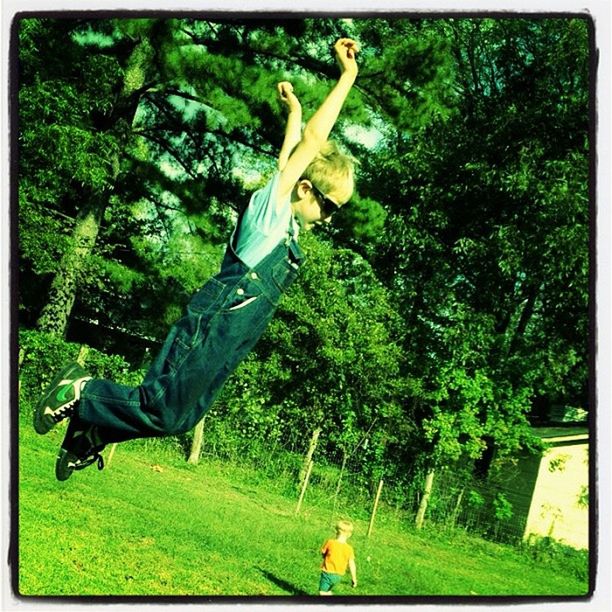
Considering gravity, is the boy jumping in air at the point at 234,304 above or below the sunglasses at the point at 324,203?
below

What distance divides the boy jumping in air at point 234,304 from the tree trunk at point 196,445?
2639mm

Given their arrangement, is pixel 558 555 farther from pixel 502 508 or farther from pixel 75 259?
pixel 75 259

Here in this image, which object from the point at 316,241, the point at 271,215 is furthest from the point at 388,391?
the point at 271,215

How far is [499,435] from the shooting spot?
18.2 ft

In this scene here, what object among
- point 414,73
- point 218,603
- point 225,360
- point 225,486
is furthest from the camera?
point 225,486

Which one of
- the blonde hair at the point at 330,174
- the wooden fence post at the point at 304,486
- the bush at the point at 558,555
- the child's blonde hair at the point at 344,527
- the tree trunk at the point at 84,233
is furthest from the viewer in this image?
the tree trunk at the point at 84,233

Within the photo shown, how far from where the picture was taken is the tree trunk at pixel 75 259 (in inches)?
227

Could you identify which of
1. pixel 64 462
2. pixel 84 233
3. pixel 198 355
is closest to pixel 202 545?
pixel 64 462

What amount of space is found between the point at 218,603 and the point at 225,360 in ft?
5.37

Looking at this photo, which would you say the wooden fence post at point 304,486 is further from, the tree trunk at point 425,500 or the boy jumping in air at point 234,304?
the boy jumping in air at point 234,304

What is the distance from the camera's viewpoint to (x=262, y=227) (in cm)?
313

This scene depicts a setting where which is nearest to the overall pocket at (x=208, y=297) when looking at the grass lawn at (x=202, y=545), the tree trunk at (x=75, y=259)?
the grass lawn at (x=202, y=545)

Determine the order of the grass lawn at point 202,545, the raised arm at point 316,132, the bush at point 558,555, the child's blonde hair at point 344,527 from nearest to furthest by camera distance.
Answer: the raised arm at point 316,132
the grass lawn at point 202,545
the child's blonde hair at point 344,527
the bush at point 558,555
